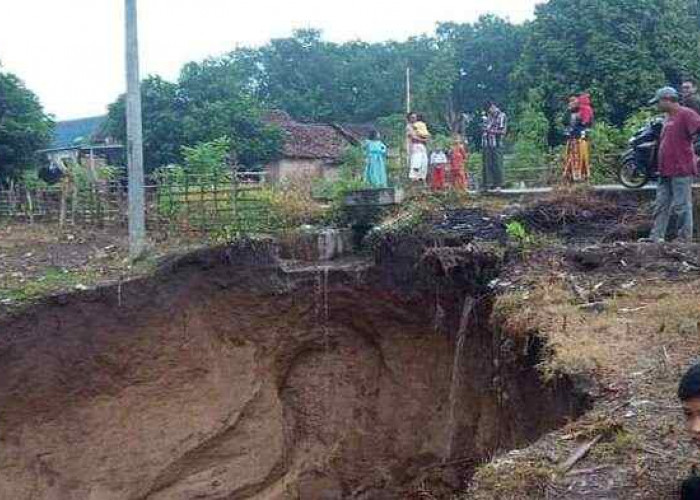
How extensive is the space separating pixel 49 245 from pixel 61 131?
2782 cm

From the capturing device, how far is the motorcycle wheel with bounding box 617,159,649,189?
33.8 ft

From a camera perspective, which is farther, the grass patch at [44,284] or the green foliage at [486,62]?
the green foliage at [486,62]

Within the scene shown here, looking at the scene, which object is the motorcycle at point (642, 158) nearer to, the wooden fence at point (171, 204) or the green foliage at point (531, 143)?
the green foliage at point (531, 143)

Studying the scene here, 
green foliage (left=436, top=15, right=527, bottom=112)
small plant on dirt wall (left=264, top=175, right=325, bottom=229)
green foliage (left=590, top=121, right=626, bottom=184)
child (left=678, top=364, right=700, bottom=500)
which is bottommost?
child (left=678, top=364, right=700, bottom=500)

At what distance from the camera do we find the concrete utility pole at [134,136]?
1080 cm

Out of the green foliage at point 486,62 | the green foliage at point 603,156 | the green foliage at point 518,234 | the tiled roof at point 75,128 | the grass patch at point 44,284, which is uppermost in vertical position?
the green foliage at point 486,62

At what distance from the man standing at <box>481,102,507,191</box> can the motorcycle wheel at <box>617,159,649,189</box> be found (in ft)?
5.98

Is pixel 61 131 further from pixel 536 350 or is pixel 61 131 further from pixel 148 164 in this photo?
pixel 536 350

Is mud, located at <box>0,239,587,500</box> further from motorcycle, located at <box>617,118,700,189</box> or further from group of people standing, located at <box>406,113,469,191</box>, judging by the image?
group of people standing, located at <box>406,113,469,191</box>

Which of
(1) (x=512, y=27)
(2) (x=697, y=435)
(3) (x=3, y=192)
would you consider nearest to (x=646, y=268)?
(2) (x=697, y=435)

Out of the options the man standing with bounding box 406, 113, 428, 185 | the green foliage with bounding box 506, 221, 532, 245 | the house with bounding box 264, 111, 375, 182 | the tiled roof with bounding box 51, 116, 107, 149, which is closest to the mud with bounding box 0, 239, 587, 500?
the green foliage with bounding box 506, 221, 532, 245

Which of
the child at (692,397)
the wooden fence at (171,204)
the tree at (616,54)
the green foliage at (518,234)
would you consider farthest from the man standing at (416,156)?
the child at (692,397)

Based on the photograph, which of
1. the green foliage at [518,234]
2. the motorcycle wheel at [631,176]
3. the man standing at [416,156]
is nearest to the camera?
the green foliage at [518,234]

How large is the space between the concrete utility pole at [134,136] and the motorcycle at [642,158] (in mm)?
5885
